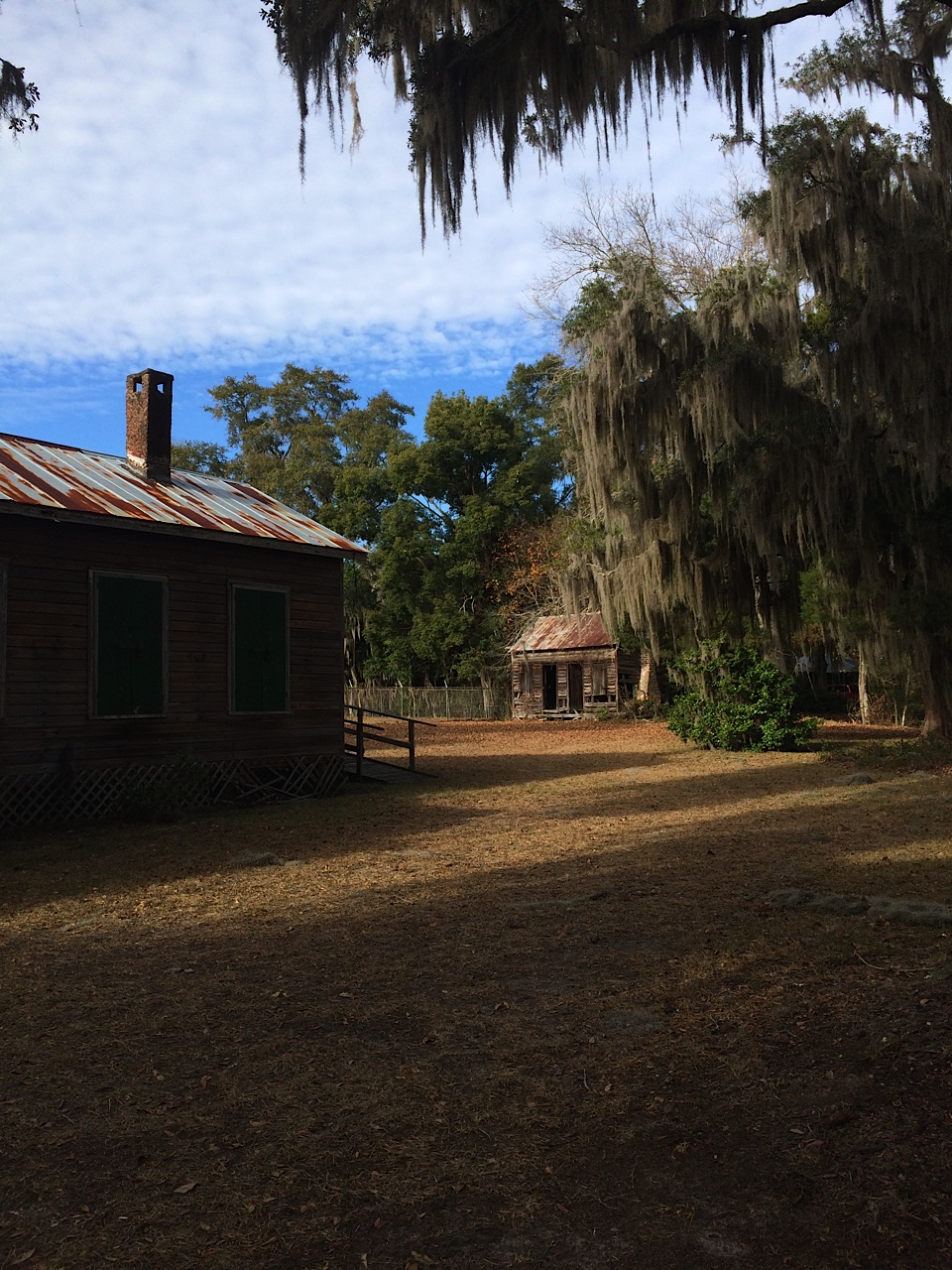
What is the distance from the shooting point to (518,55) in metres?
5.94

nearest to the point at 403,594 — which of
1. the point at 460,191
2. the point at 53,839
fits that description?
the point at 53,839

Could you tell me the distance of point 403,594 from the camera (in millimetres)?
40500

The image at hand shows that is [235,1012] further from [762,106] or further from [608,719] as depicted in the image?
[608,719]

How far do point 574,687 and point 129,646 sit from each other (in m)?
23.4

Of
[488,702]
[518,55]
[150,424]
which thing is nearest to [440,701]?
[488,702]

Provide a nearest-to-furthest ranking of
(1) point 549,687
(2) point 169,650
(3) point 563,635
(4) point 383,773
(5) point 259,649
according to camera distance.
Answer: (2) point 169,650, (5) point 259,649, (4) point 383,773, (3) point 563,635, (1) point 549,687

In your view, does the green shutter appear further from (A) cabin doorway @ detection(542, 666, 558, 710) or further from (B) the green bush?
(A) cabin doorway @ detection(542, 666, 558, 710)

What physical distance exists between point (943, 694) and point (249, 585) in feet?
36.4

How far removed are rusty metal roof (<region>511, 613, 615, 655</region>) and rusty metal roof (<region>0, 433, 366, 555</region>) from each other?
1809 centimetres

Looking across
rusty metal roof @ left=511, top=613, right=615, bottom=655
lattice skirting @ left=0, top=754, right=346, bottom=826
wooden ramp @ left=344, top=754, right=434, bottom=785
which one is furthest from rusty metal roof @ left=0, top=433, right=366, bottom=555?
rusty metal roof @ left=511, top=613, right=615, bottom=655

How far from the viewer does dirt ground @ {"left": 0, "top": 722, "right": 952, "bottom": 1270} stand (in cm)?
277

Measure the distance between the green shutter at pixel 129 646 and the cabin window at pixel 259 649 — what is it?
109cm

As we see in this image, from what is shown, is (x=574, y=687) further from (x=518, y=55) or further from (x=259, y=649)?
(x=518, y=55)

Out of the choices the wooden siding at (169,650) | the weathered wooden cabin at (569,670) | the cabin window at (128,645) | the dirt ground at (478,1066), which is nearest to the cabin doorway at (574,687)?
the weathered wooden cabin at (569,670)
